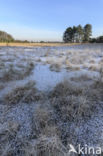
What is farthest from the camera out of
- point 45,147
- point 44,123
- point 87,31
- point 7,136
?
point 87,31

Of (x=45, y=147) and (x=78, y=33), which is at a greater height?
(x=78, y=33)

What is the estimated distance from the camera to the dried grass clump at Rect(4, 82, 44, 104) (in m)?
1.76

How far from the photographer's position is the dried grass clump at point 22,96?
176 centimetres

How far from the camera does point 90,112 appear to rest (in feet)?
4.83

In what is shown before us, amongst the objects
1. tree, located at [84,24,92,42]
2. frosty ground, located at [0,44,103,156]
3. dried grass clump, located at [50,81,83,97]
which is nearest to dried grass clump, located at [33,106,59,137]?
frosty ground, located at [0,44,103,156]

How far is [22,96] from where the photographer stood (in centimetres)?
188

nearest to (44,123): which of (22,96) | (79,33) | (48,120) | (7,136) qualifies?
(48,120)

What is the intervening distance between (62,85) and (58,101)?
0.55 m

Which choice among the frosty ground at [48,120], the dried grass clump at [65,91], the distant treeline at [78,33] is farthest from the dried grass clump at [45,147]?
the distant treeline at [78,33]

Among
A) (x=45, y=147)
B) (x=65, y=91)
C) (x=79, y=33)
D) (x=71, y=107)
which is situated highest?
(x=79, y=33)

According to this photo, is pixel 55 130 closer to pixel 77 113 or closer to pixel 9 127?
pixel 77 113

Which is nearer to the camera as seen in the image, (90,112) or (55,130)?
(55,130)

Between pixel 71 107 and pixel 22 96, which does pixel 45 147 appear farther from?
pixel 22 96

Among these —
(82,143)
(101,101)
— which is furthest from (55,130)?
(101,101)
